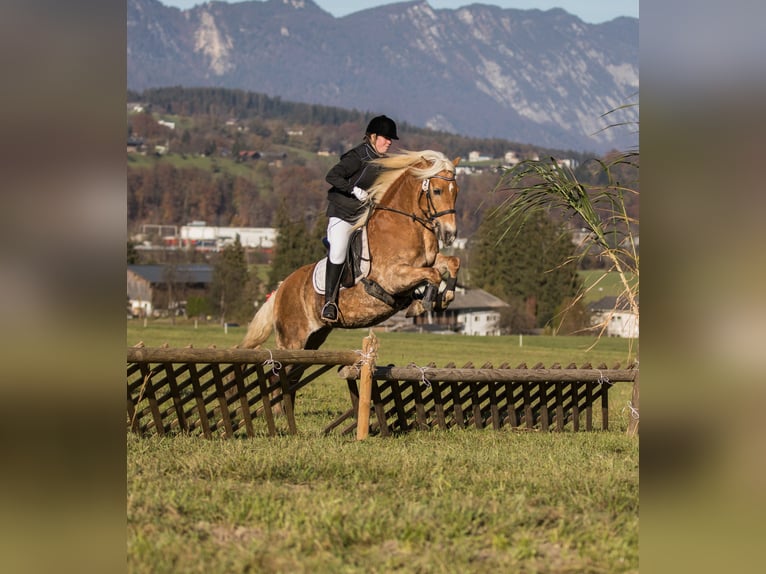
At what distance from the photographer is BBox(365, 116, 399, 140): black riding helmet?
10.4 metres

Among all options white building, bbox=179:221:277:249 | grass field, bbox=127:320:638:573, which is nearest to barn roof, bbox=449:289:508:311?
Result: white building, bbox=179:221:277:249

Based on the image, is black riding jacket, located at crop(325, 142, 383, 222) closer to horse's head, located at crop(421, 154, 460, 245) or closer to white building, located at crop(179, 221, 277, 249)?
horse's head, located at crop(421, 154, 460, 245)

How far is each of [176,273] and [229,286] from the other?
9.83m

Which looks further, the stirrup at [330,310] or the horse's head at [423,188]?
the stirrup at [330,310]

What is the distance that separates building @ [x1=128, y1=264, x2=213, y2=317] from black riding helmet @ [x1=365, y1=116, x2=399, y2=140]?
76256 millimetres

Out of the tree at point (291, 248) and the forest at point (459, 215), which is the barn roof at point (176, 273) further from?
the tree at point (291, 248)

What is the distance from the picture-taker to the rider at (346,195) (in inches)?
412

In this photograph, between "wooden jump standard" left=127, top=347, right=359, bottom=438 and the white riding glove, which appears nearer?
"wooden jump standard" left=127, top=347, right=359, bottom=438

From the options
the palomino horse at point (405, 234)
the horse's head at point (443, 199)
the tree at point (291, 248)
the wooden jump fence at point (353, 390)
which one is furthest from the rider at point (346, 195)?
the tree at point (291, 248)

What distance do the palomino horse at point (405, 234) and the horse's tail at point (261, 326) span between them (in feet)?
3.56

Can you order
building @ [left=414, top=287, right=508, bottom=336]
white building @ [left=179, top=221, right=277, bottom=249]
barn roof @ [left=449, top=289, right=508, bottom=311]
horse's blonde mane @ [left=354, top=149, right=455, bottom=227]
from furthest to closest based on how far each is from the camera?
white building @ [left=179, top=221, right=277, bottom=249], barn roof @ [left=449, top=289, right=508, bottom=311], building @ [left=414, top=287, right=508, bottom=336], horse's blonde mane @ [left=354, top=149, right=455, bottom=227]
